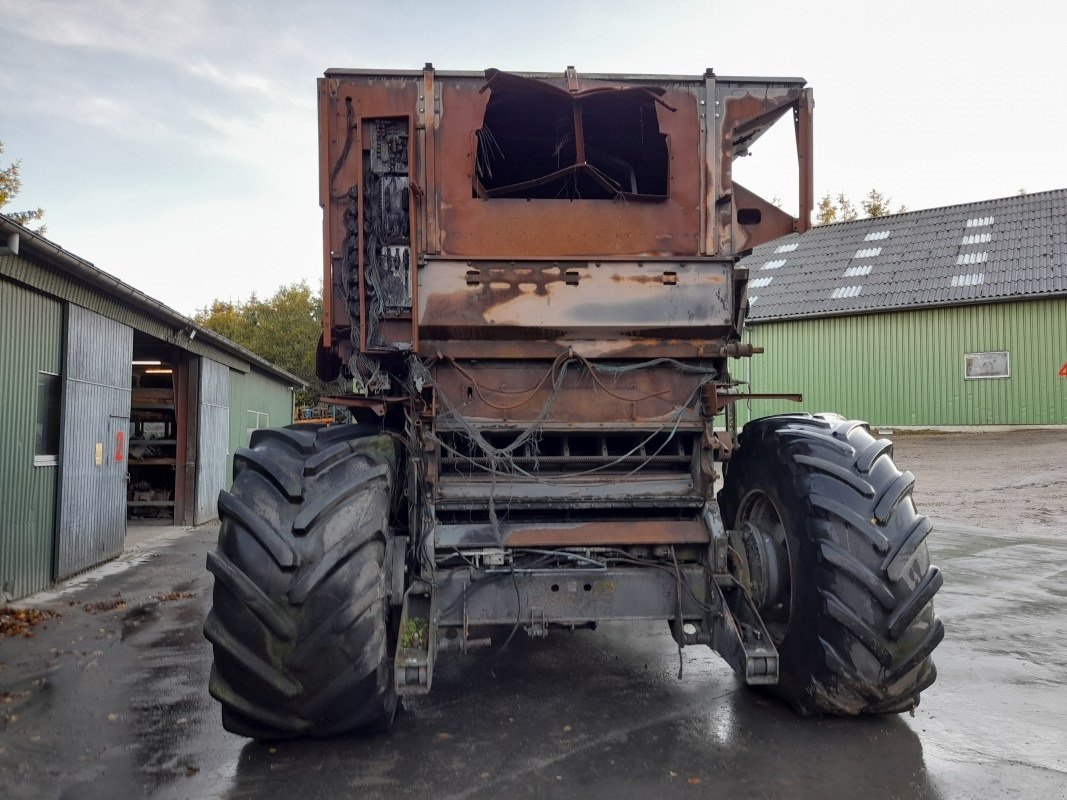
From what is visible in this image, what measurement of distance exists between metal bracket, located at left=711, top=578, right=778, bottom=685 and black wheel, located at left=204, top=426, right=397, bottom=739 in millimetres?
1568

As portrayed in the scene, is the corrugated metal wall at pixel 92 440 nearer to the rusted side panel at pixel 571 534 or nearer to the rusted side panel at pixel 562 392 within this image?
the rusted side panel at pixel 562 392

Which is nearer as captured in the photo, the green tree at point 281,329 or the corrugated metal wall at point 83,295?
the corrugated metal wall at point 83,295

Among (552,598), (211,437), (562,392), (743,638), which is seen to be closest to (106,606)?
(552,598)

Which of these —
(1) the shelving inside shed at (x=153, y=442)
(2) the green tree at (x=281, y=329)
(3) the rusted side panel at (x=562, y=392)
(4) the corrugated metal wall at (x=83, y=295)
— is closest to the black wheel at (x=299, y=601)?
(3) the rusted side panel at (x=562, y=392)

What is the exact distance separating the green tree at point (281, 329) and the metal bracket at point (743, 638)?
43308 mm

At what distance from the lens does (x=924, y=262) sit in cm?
2564

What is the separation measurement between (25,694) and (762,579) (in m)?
4.47

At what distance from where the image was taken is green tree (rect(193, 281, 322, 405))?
47.1 metres

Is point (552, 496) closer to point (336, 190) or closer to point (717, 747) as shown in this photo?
point (717, 747)

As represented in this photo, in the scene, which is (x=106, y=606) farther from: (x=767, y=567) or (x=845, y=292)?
(x=845, y=292)

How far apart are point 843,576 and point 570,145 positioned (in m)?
2.83

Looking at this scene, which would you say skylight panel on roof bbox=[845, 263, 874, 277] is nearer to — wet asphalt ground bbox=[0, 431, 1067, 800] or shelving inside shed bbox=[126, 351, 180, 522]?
shelving inside shed bbox=[126, 351, 180, 522]

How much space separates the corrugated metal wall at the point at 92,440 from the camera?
9164 mm

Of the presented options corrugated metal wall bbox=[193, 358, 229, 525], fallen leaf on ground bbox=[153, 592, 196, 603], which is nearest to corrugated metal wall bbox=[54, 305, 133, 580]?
fallen leaf on ground bbox=[153, 592, 196, 603]
